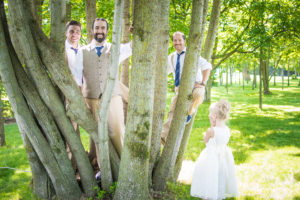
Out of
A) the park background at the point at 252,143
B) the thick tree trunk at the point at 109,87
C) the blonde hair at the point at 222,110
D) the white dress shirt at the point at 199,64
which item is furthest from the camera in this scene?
the park background at the point at 252,143

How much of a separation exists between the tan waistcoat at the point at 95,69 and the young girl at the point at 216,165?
1557 millimetres

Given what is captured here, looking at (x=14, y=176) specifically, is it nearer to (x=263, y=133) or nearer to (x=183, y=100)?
(x=183, y=100)

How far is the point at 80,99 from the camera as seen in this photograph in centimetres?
312

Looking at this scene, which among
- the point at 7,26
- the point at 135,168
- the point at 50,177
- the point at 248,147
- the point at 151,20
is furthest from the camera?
the point at 248,147

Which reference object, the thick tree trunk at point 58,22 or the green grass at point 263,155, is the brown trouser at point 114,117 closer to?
the thick tree trunk at point 58,22

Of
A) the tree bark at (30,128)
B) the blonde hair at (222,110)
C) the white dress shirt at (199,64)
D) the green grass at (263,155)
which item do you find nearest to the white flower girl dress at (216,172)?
the blonde hair at (222,110)

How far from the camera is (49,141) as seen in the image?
10.8 ft

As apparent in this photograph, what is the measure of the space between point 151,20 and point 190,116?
1814 mm

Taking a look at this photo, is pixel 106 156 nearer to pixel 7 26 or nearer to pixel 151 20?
pixel 151 20

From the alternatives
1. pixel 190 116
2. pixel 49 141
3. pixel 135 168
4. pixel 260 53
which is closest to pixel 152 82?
pixel 135 168

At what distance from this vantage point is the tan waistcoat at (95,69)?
361 centimetres

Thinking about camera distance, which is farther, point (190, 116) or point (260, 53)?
point (260, 53)

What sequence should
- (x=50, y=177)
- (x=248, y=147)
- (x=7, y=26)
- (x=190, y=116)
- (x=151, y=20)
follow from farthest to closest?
(x=248, y=147) < (x=190, y=116) < (x=50, y=177) < (x=7, y=26) < (x=151, y=20)

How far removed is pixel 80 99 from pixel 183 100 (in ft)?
4.63
